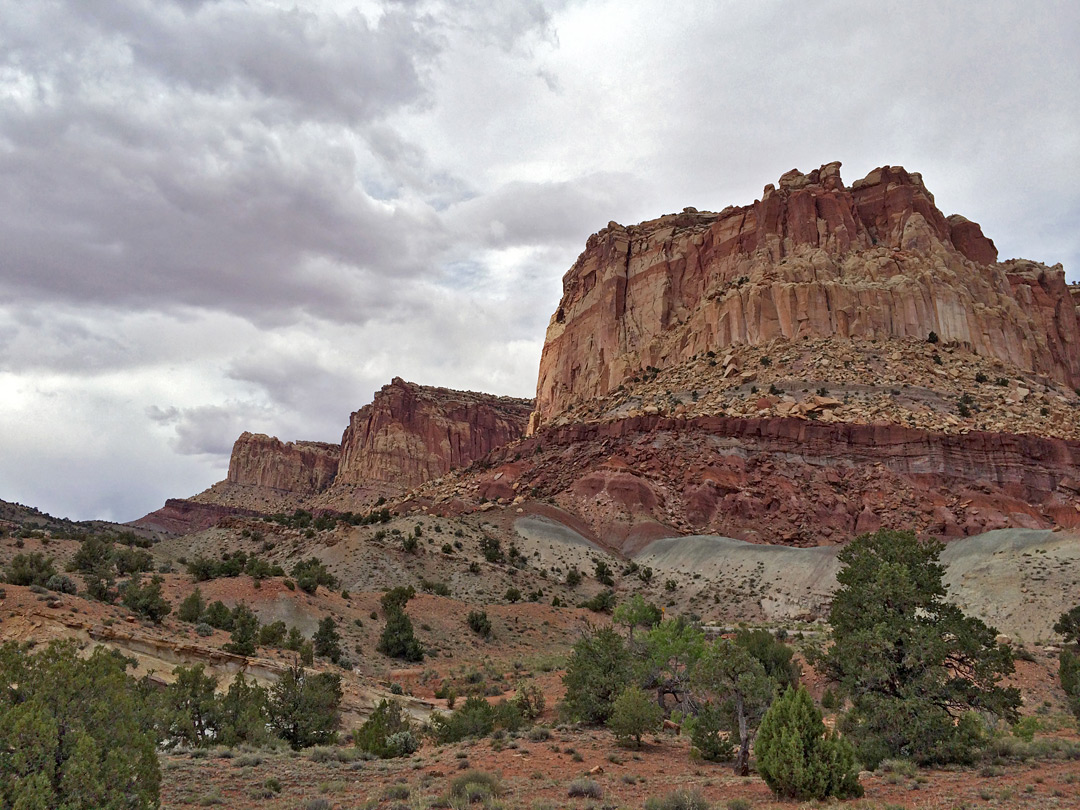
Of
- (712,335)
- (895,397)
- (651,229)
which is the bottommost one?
(895,397)

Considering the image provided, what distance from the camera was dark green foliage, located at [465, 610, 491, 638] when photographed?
40.6m

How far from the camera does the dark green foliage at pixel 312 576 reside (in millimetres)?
39719

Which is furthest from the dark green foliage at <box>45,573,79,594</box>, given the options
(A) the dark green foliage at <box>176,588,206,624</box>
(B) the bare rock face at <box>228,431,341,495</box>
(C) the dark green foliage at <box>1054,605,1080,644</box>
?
(B) the bare rock face at <box>228,431,341,495</box>

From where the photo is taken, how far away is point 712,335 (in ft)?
266

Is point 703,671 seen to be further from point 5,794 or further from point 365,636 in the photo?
point 365,636

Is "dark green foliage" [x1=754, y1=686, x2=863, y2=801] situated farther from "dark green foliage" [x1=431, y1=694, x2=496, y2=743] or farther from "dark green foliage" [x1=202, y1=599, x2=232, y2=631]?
"dark green foliage" [x1=202, y1=599, x2=232, y2=631]

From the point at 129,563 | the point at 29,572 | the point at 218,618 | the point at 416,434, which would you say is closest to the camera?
the point at 29,572

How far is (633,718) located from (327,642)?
732 inches

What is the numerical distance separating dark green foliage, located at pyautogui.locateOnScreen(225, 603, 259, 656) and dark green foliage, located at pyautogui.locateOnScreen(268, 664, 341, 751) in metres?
5.05

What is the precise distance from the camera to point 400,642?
35500 millimetres

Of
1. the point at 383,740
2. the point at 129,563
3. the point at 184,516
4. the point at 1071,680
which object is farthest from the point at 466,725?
the point at 184,516

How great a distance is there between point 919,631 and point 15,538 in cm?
4867

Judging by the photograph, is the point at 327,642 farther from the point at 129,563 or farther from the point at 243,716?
the point at 129,563

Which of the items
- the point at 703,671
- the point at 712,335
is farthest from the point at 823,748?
the point at 712,335
